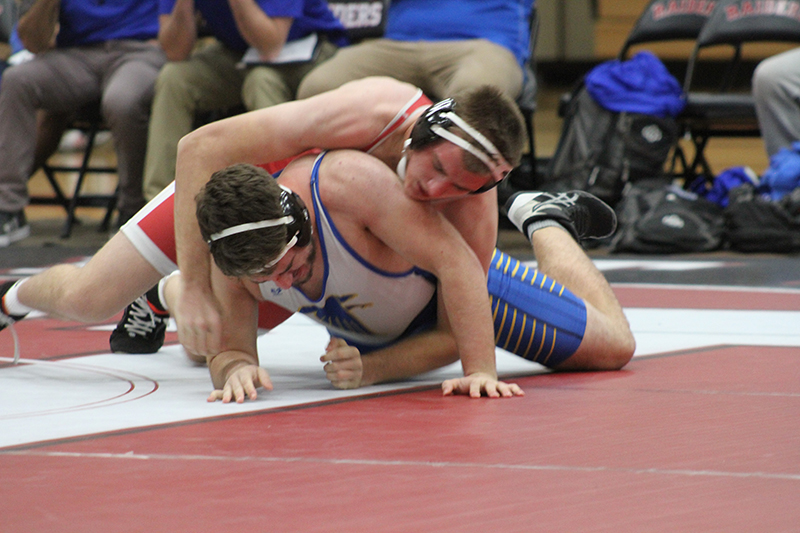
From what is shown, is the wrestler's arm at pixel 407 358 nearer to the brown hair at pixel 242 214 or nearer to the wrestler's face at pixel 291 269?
the wrestler's face at pixel 291 269

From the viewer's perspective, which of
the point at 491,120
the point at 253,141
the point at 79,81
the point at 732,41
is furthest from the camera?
the point at 732,41

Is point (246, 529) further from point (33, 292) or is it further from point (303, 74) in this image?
point (303, 74)

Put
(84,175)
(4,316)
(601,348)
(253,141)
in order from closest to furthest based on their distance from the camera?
1. (253,141)
2. (601,348)
3. (4,316)
4. (84,175)

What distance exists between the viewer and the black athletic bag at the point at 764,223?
14.3ft

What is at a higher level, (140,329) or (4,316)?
(4,316)

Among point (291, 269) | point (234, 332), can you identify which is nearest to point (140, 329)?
point (234, 332)

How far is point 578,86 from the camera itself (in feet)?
16.4

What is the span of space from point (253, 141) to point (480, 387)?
0.63 metres

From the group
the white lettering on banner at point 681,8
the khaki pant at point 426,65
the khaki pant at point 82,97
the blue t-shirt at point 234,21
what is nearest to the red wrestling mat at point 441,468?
the khaki pant at point 426,65

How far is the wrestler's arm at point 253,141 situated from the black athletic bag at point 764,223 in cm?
298

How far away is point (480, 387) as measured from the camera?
1.82 m

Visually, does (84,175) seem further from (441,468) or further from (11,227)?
(441,468)

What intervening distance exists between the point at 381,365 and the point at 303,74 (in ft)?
8.80

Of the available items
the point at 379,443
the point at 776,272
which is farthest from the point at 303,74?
the point at 379,443
